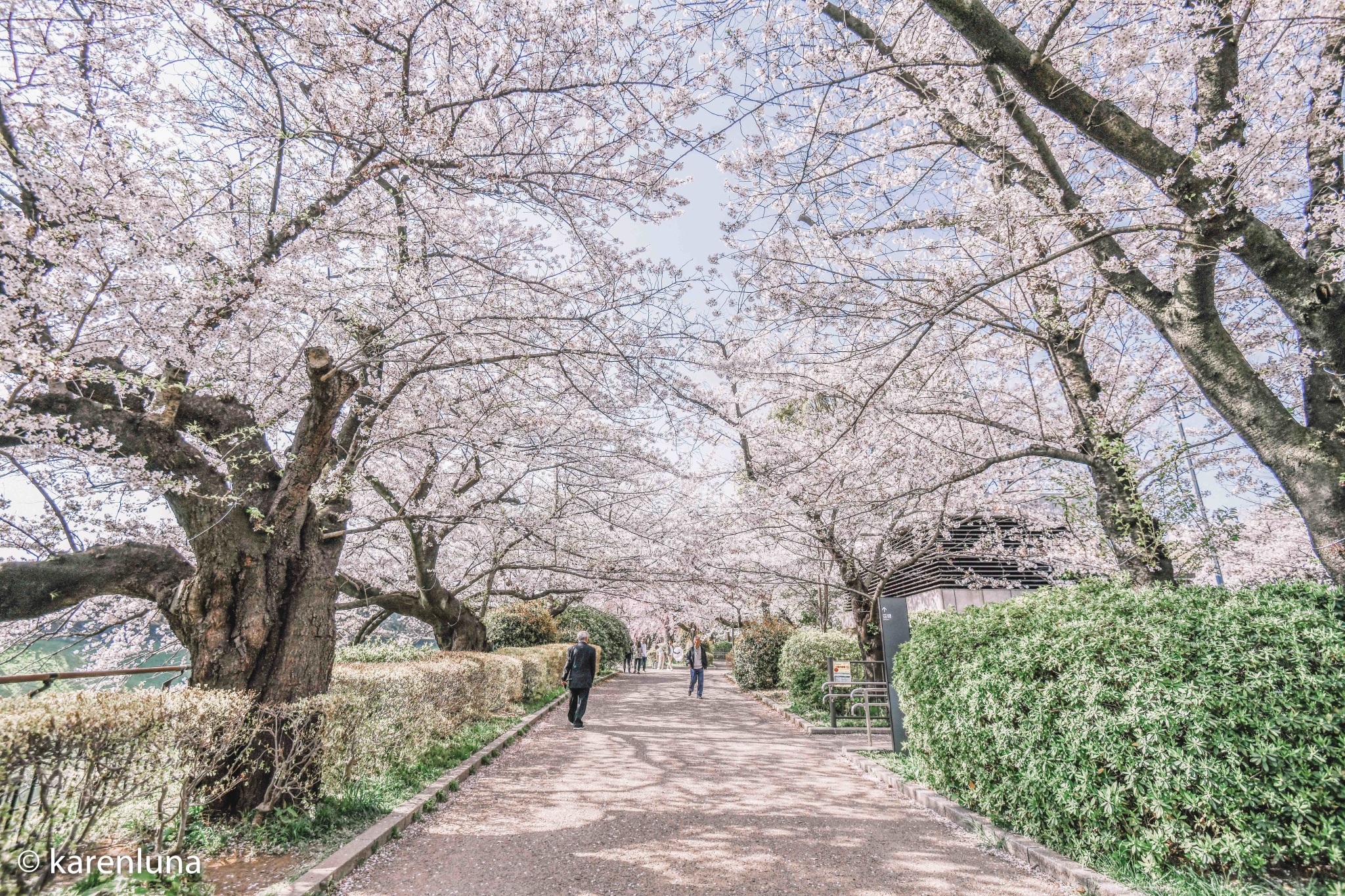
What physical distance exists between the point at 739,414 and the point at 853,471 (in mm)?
2739

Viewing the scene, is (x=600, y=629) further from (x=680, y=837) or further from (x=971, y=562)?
(x=680, y=837)

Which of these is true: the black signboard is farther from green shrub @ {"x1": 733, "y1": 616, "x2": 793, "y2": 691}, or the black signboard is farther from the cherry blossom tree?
green shrub @ {"x1": 733, "y1": 616, "x2": 793, "y2": 691}

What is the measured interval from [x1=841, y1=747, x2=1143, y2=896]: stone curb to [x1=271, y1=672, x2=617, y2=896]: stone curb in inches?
174

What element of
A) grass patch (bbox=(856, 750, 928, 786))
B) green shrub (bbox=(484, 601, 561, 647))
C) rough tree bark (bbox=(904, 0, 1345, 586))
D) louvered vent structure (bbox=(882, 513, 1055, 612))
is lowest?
grass patch (bbox=(856, 750, 928, 786))

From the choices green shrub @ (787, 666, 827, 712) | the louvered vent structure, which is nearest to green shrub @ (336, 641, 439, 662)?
green shrub @ (787, 666, 827, 712)

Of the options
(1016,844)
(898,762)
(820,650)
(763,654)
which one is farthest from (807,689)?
(1016,844)

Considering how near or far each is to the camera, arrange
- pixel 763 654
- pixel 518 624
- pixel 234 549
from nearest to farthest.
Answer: pixel 234 549 < pixel 763 654 < pixel 518 624

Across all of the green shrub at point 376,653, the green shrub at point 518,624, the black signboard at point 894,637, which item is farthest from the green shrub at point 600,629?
the black signboard at point 894,637

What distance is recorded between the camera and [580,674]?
9875mm

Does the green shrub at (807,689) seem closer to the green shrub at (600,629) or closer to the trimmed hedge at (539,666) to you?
the trimmed hedge at (539,666)

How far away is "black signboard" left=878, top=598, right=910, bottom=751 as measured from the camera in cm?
736

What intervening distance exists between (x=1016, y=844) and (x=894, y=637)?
3.47 m

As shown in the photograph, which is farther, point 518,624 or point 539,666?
point 518,624

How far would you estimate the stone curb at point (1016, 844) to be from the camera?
3.31 metres
